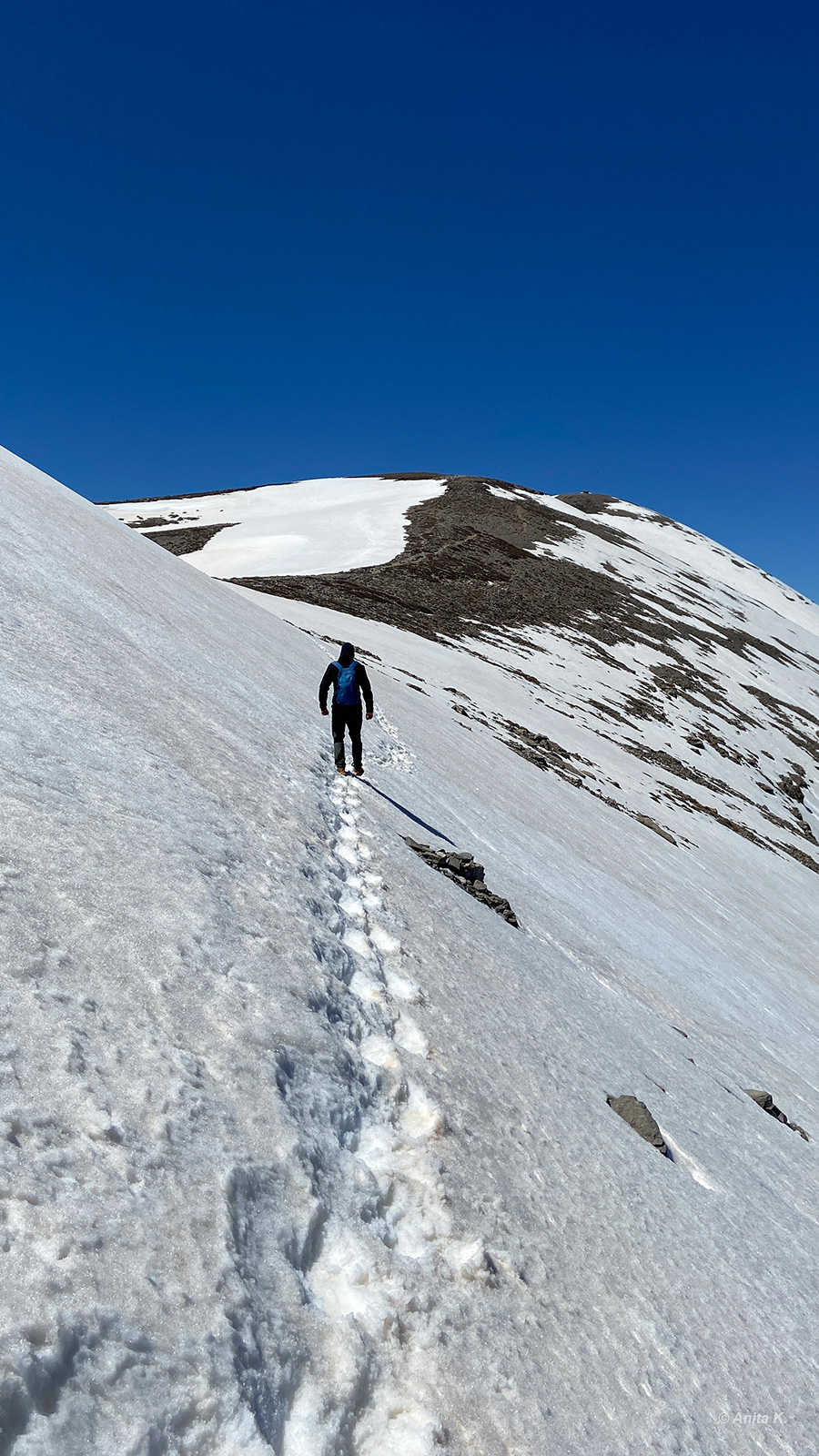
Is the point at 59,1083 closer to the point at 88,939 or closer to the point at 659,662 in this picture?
the point at 88,939

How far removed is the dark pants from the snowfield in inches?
25.0

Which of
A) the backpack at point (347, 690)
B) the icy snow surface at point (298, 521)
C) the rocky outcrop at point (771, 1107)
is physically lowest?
the rocky outcrop at point (771, 1107)

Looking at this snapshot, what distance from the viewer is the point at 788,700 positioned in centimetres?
6162

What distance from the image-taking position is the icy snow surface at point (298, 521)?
6128cm

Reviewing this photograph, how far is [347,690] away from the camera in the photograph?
13.6 metres

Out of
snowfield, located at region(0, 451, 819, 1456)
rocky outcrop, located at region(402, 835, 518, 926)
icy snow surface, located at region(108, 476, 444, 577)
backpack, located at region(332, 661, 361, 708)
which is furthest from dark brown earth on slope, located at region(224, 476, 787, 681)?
snowfield, located at region(0, 451, 819, 1456)

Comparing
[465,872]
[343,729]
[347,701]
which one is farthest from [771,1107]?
[347,701]

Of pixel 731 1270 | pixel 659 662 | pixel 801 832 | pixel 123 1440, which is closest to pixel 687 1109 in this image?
pixel 731 1270

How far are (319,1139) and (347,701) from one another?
9.52 meters

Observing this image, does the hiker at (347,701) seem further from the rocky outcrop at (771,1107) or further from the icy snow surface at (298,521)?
the icy snow surface at (298,521)

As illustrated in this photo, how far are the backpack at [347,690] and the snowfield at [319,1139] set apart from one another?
1.47m

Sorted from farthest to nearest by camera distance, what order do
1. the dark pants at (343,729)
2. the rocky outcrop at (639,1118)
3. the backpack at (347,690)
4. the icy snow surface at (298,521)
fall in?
the icy snow surface at (298,521), the backpack at (347,690), the dark pants at (343,729), the rocky outcrop at (639,1118)

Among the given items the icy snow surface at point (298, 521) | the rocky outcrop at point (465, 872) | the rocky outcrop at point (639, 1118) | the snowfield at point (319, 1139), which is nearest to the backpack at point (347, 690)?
the snowfield at point (319, 1139)

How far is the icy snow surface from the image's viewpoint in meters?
61.3
